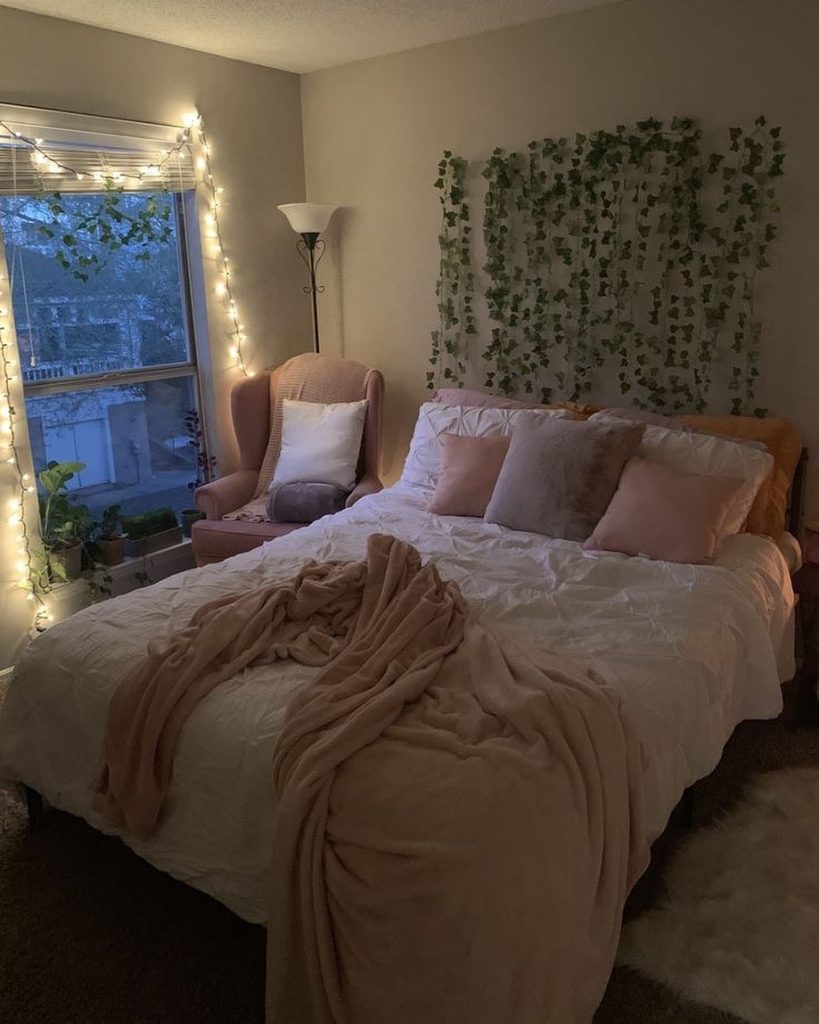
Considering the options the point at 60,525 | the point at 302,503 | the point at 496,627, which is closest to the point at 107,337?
the point at 60,525

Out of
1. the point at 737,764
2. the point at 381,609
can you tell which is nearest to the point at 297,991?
the point at 381,609

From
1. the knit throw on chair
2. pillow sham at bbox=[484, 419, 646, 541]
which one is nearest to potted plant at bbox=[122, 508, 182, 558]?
the knit throw on chair

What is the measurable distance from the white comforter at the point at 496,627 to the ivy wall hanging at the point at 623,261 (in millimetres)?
932

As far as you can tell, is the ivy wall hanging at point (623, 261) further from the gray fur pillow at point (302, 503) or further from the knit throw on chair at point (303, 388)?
the gray fur pillow at point (302, 503)

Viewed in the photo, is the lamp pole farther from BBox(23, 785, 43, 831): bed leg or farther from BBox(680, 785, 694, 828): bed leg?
BBox(680, 785, 694, 828): bed leg

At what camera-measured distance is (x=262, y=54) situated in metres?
Result: 3.97

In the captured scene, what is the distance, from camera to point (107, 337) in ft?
12.7

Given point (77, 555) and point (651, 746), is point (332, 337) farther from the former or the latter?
point (651, 746)

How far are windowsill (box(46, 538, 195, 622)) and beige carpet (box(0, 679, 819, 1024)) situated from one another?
1.25 metres

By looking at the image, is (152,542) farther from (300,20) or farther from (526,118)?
(526,118)

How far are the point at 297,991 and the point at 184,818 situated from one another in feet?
1.60

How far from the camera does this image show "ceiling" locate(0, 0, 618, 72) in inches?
127

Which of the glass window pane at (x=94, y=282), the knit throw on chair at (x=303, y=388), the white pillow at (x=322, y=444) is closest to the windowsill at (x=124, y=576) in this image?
the knit throw on chair at (x=303, y=388)

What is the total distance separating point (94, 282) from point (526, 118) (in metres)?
2.04
